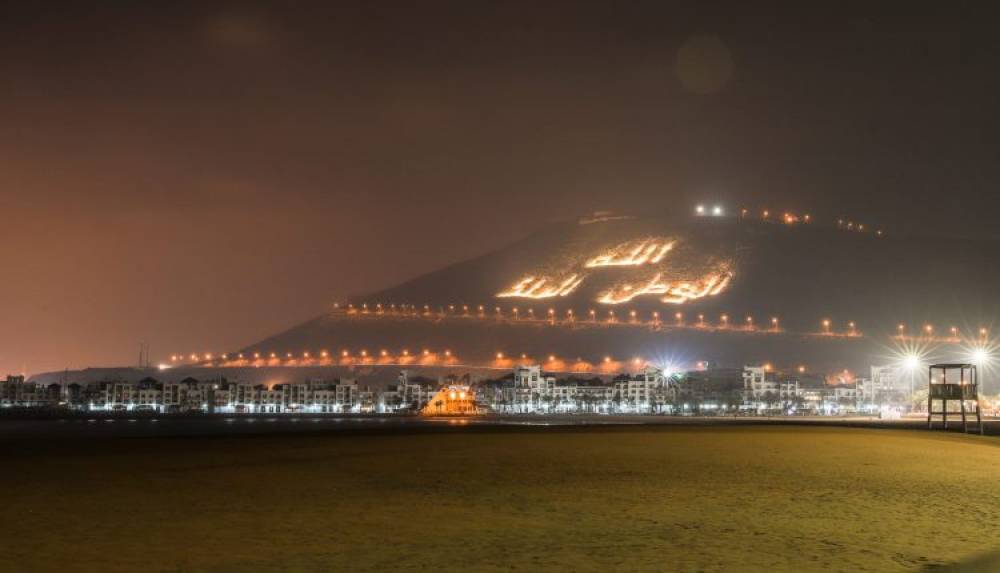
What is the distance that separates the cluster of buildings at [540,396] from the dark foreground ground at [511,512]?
7804 centimetres

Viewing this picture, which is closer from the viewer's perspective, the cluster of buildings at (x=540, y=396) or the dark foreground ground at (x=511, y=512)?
the dark foreground ground at (x=511, y=512)

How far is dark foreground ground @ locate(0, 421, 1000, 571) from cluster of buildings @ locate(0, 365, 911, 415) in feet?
256

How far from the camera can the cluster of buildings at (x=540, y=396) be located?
114m

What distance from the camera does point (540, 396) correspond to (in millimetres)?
136625

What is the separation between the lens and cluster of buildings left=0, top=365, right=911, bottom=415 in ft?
374

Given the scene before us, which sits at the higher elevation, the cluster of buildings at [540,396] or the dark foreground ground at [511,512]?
the dark foreground ground at [511,512]

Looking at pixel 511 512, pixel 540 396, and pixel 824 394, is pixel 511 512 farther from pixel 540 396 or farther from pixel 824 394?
pixel 540 396

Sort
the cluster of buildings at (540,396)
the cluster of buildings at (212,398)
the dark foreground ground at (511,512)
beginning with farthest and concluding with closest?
the cluster of buildings at (212,398), the cluster of buildings at (540,396), the dark foreground ground at (511,512)

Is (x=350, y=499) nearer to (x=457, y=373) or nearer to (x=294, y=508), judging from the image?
(x=294, y=508)

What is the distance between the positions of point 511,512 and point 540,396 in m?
120

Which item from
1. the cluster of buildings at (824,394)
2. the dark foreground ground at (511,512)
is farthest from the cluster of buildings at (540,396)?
the dark foreground ground at (511,512)

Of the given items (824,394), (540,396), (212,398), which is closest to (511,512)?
(824,394)

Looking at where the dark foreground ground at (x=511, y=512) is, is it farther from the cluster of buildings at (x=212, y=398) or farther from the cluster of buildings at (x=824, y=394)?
the cluster of buildings at (x=212, y=398)

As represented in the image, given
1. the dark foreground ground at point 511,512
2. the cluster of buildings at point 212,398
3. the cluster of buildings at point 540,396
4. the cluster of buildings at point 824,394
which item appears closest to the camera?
the dark foreground ground at point 511,512
